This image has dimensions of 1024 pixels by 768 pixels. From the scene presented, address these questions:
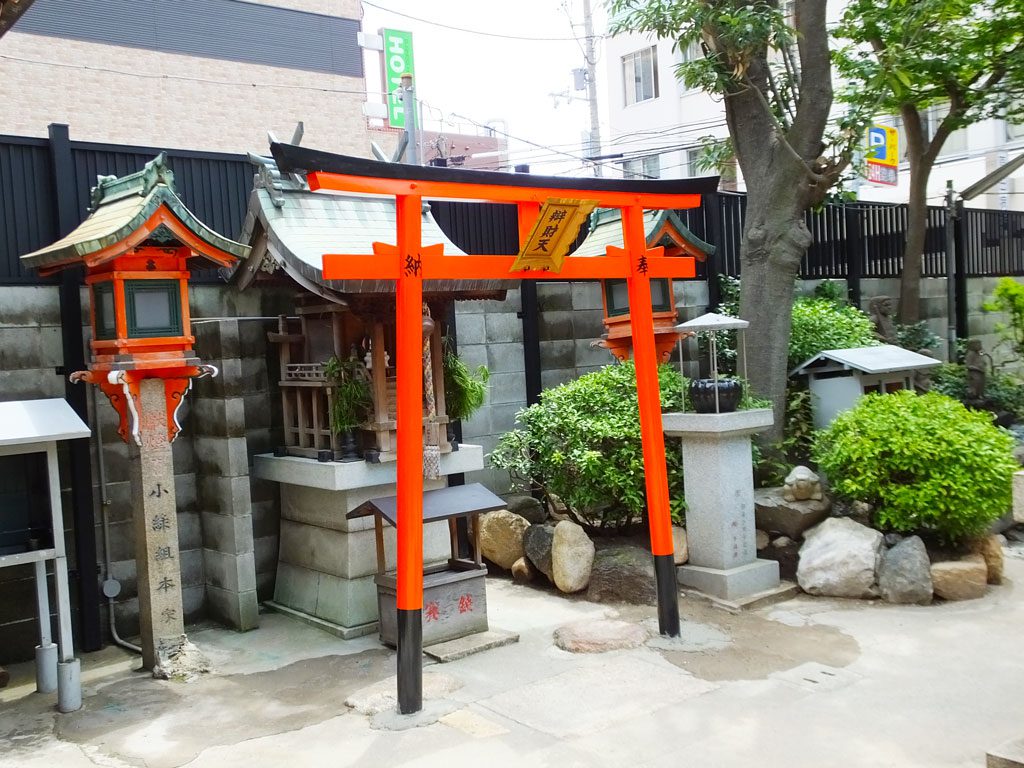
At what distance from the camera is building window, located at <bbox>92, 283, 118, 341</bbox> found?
809cm

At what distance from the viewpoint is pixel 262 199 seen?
8812 millimetres

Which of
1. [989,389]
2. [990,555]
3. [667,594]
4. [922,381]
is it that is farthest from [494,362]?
[989,389]

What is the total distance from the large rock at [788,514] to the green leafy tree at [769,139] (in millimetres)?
1379

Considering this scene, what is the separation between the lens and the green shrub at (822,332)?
42.9 ft

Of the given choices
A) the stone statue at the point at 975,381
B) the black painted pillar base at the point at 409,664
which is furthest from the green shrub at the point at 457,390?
the stone statue at the point at 975,381

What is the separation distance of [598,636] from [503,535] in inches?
102

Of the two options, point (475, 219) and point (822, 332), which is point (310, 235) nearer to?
point (475, 219)

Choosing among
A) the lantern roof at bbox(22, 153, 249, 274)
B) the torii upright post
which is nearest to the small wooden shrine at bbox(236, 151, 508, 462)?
the lantern roof at bbox(22, 153, 249, 274)

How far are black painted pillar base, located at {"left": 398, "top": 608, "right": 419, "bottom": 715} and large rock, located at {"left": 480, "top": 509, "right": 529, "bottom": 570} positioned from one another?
386cm

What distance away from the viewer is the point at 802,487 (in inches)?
416

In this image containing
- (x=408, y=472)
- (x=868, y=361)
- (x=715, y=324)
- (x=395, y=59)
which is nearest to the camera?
(x=408, y=472)

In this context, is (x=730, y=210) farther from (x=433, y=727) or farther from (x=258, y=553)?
(x=433, y=727)

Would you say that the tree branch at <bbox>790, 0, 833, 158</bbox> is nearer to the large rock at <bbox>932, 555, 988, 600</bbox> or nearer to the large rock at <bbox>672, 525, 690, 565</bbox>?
the large rock at <bbox>672, 525, 690, 565</bbox>

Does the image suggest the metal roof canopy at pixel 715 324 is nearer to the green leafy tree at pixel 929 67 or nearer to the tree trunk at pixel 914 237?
the green leafy tree at pixel 929 67
